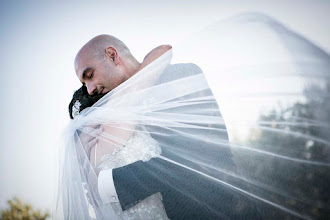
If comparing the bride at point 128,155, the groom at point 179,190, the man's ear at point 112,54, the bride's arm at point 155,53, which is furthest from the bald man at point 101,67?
the groom at point 179,190

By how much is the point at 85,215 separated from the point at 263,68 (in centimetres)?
183

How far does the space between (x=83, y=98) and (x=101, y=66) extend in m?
0.60

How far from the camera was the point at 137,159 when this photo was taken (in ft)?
5.35

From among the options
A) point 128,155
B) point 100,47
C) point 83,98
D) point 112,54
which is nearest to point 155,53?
point 112,54

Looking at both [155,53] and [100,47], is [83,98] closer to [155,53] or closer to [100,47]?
[100,47]

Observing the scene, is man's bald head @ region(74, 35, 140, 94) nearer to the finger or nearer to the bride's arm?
the bride's arm

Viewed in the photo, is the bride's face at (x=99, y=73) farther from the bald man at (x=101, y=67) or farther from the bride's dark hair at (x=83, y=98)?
the bride's dark hair at (x=83, y=98)

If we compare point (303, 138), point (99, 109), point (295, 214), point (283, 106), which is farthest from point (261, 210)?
point (99, 109)

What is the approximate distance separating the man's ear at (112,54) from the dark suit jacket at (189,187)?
1416 millimetres

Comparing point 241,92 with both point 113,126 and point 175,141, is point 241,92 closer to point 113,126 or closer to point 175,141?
point 175,141

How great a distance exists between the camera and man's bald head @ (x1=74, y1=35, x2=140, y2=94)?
236cm

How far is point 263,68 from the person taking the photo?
1340 millimetres

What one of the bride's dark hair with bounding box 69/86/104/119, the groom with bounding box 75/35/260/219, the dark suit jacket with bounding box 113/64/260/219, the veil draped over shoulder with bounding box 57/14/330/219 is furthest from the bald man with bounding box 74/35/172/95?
the dark suit jacket with bounding box 113/64/260/219

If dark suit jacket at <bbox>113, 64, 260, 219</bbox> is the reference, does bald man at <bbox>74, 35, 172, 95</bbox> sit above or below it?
above
